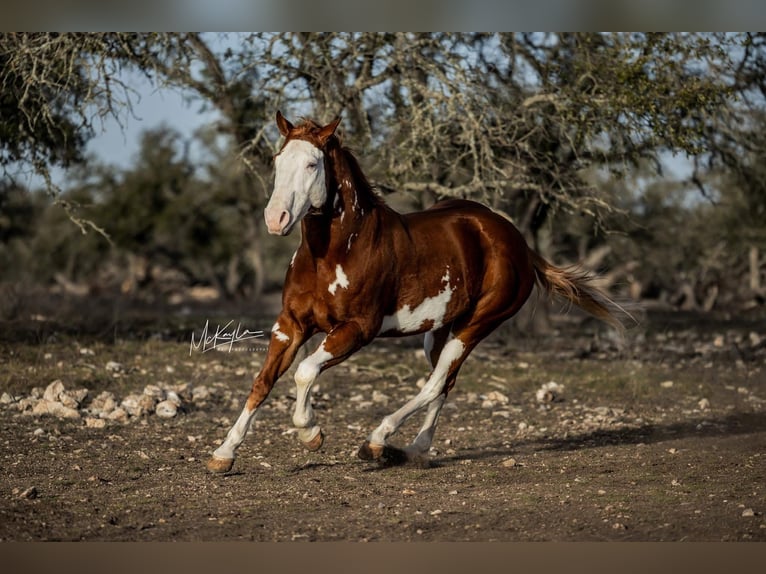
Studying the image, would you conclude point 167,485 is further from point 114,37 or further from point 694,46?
point 694,46

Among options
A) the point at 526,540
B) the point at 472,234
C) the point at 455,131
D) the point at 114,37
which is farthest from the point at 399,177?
the point at 526,540

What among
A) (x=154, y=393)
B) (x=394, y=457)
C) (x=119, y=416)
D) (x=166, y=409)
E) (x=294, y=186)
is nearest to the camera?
(x=294, y=186)

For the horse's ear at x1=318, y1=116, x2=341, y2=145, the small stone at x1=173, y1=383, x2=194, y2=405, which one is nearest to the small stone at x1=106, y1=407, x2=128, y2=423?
the small stone at x1=173, y1=383, x2=194, y2=405

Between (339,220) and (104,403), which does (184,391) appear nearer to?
(104,403)

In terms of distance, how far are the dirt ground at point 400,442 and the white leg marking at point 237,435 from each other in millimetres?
211

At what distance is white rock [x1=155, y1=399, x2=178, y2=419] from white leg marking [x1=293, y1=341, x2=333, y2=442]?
2.52 metres

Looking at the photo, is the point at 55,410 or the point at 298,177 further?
the point at 55,410

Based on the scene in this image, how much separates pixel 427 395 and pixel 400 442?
103 cm

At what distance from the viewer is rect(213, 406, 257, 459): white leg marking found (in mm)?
5621

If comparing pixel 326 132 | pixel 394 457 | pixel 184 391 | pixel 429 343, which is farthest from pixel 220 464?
pixel 184 391

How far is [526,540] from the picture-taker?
475 cm

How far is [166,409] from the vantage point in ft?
26.1

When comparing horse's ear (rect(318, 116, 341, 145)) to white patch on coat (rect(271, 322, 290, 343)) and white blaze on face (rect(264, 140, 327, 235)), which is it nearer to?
white blaze on face (rect(264, 140, 327, 235))

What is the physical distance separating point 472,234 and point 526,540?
7.87 feet
